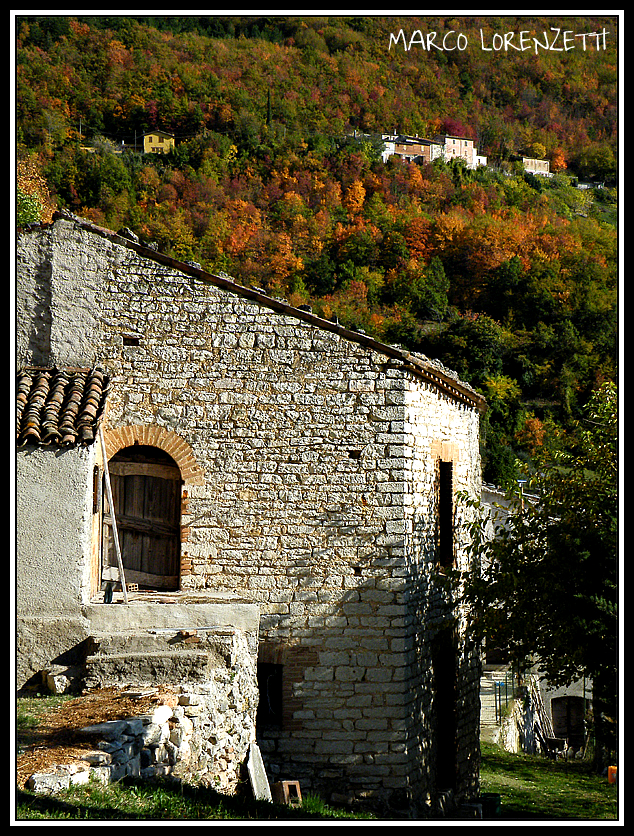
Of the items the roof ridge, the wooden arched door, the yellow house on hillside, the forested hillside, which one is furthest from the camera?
the yellow house on hillside

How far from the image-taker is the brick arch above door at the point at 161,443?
10672 millimetres

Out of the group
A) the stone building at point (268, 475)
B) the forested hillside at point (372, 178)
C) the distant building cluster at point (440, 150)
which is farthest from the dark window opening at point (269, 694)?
the distant building cluster at point (440, 150)

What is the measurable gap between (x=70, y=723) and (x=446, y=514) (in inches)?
263

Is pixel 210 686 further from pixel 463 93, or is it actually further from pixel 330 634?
pixel 463 93

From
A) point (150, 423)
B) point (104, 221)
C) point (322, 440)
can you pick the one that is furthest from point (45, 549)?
point (104, 221)

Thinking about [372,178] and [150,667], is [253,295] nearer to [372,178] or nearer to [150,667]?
[150,667]

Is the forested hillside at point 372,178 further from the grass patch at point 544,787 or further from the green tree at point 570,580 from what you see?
the green tree at point 570,580

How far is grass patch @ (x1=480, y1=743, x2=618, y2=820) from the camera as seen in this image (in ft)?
39.2

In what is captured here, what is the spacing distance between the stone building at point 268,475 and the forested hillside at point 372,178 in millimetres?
15934

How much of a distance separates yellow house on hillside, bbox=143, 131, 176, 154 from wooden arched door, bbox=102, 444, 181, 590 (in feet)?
86.9

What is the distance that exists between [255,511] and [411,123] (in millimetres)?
36294

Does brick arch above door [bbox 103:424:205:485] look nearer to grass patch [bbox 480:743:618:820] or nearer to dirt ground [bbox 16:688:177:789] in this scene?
dirt ground [bbox 16:688:177:789]

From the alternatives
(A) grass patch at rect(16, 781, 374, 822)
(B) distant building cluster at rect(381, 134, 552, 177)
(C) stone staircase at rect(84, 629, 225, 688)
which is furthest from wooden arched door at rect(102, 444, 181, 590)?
(B) distant building cluster at rect(381, 134, 552, 177)

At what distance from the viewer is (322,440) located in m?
10.8
